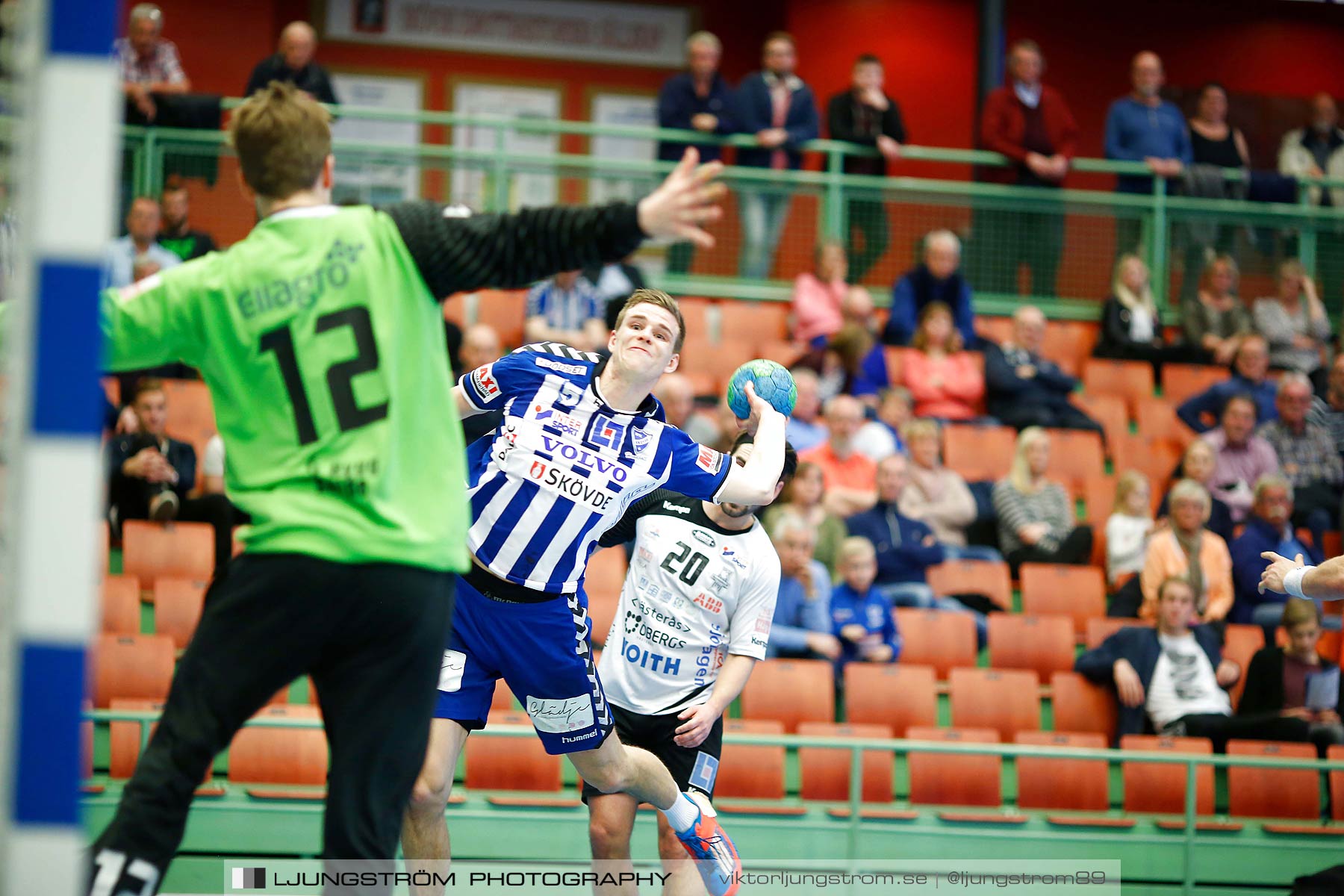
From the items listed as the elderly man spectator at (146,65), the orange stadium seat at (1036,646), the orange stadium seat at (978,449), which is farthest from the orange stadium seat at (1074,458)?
the elderly man spectator at (146,65)

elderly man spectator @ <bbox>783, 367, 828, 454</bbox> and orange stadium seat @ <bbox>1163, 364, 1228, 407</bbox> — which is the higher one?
orange stadium seat @ <bbox>1163, 364, 1228, 407</bbox>

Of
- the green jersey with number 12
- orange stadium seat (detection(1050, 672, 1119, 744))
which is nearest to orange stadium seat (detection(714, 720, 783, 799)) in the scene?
orange stadium seat (detection(1050, 672, 1119, 744))

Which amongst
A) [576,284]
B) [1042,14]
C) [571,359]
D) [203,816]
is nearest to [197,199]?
[576,284]

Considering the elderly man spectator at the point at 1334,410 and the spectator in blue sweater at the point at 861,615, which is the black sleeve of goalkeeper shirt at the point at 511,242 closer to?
the spectator in blue sweater at the point at 861,615

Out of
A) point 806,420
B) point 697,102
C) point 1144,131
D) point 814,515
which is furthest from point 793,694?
point 1144,131

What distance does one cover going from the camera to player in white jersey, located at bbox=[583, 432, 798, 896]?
578 cm

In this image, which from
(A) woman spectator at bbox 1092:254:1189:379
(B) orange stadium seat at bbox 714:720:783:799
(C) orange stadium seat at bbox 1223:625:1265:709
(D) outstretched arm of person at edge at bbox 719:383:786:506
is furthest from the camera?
(A) woman spectator at bbox 1092:254:1189:379

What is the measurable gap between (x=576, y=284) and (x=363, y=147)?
1.96 meters

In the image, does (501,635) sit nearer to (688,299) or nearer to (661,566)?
(661,566)

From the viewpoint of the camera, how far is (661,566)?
19.2 feet

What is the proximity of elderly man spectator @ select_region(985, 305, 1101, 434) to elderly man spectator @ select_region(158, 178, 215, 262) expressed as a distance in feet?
19.8

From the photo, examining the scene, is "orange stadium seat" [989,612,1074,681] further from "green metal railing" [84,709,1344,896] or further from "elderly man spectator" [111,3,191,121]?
"elderly man spectator" [111,3,191,121]

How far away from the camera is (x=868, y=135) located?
497 inches

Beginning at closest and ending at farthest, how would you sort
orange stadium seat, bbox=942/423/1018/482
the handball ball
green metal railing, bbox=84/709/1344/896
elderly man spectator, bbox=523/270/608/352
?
the handball ball
green metal railing, bbox=84/709/1344/896
orange stadium seat, bbox=942/423/1018/482
elderly man spectator, bbox=523/270/608/352
